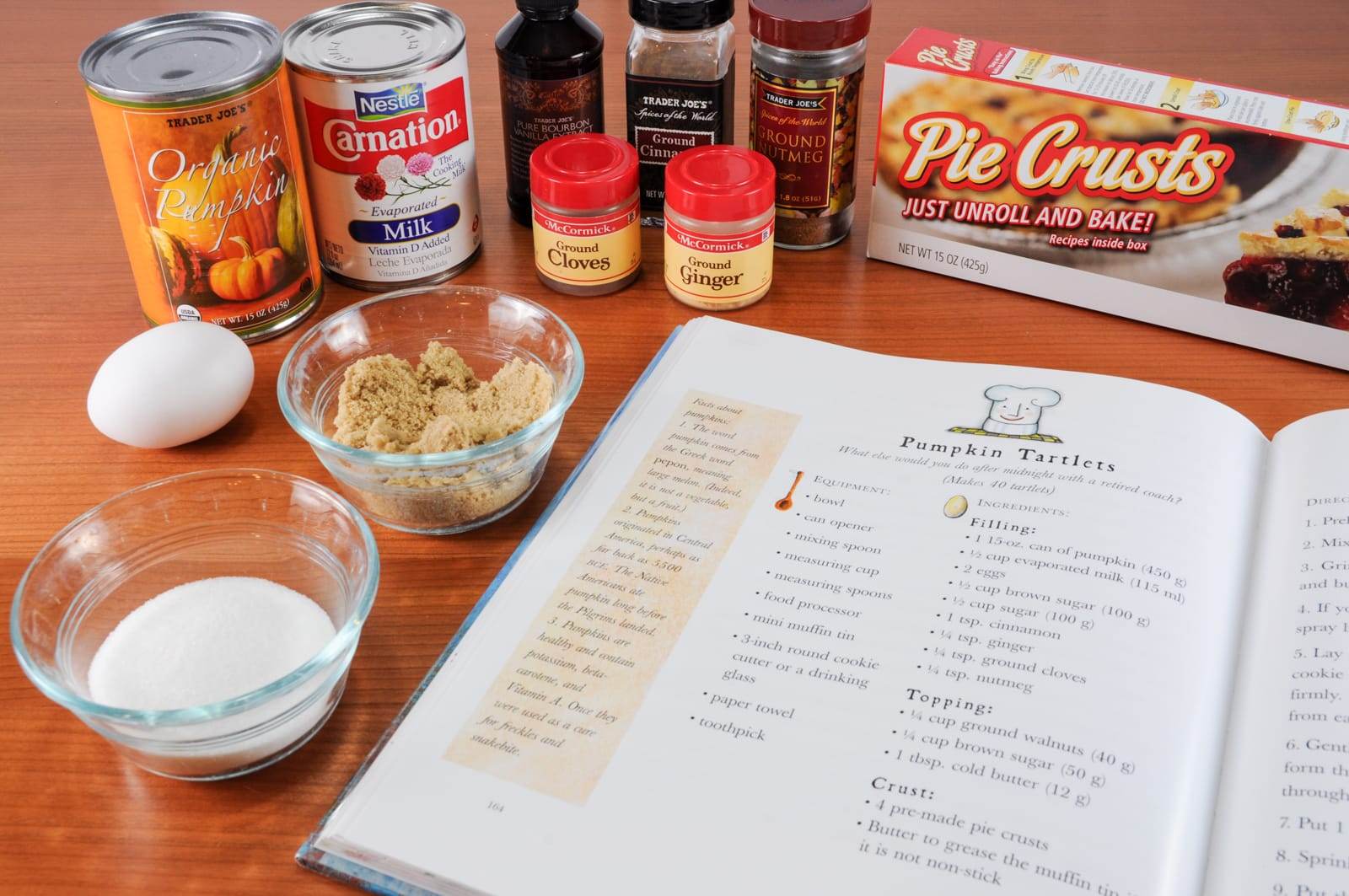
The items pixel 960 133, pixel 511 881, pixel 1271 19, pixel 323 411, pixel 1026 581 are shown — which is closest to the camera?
pixel 511 881

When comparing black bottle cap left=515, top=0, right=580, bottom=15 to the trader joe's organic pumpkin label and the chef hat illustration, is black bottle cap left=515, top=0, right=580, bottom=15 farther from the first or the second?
the chef hat illustration

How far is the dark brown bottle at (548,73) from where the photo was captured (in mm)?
872

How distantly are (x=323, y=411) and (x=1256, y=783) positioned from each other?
0.55 m

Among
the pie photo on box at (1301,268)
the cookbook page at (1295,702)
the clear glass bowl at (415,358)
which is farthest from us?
the pie photo on box at (1301,268)

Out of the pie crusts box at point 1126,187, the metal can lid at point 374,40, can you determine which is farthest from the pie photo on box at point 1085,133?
the metal can lid at point 374,40

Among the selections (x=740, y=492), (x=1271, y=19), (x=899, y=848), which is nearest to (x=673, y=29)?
(x=740, y=492)

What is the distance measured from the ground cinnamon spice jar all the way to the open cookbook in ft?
0.41

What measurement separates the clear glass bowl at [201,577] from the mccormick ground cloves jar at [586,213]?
0.30m

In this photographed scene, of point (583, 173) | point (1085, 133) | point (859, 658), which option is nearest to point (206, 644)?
point (859, 658)

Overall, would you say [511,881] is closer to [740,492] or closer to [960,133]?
[740,492]

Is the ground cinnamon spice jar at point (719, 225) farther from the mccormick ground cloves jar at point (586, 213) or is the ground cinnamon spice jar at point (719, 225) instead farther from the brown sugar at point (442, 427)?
the brown sugar at point (442, 427)

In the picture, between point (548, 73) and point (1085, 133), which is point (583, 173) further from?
point (1085, 133)

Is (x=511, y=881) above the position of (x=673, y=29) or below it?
below

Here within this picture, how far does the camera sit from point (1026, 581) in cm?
64
